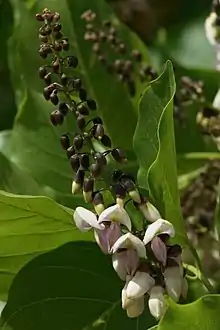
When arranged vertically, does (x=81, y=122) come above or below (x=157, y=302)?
above

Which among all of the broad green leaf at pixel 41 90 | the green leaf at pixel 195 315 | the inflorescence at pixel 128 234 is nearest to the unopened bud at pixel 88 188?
the inflorescence at pixel 128 234

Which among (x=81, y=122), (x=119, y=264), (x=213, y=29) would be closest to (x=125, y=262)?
(x=119, y=264)

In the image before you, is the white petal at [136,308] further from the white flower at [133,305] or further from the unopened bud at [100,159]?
the unopened bud at [100,159]

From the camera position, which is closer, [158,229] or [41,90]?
[158,229]

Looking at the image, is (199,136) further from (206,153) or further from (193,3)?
(193,3)

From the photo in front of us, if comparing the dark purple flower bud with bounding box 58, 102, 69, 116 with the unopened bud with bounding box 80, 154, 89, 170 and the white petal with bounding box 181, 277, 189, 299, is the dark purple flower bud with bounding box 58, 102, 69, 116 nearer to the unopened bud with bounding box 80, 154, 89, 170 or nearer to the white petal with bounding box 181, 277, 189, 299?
the unopened bud with bounding box 80, 154, 89, 170

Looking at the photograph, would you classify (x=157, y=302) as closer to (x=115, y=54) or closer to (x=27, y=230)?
(x=27, y=230)
